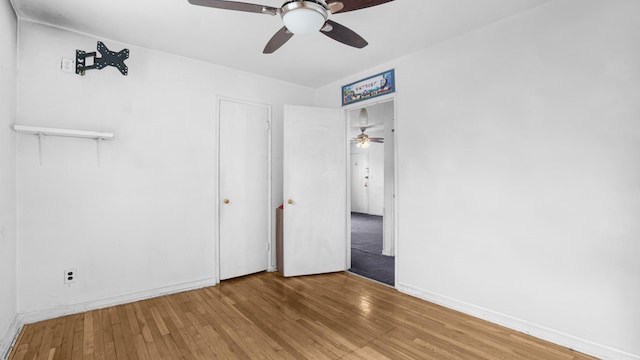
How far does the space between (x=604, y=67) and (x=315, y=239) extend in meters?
3.18

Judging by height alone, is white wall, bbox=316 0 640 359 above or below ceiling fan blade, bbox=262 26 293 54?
below

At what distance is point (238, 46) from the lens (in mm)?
3006

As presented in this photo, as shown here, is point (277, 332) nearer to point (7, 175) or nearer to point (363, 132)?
point (7, 175)

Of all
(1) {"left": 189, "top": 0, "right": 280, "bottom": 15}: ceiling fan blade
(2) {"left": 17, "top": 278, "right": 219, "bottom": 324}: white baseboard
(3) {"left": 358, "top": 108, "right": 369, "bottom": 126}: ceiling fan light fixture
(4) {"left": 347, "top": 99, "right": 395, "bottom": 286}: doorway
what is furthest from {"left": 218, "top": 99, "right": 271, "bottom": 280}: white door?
(3) {"left": 358, "top": 108, "right": 369, "bottom": 126}: ceiling fan light fixture

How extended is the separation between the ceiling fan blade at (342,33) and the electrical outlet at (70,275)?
3.03m

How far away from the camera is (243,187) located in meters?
3.76

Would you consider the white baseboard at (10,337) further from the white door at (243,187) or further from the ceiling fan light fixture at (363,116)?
the ceiling fan light fixture at (363,116)

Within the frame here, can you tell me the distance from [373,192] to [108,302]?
7894mm

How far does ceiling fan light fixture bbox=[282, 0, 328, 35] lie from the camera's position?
1.69m

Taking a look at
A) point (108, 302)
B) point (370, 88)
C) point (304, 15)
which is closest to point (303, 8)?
point (304, 15)

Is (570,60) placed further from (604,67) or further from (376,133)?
(376,133)

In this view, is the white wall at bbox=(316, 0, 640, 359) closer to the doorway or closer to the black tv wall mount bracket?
the doorway

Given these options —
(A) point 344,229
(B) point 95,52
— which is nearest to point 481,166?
(A) point 344,229

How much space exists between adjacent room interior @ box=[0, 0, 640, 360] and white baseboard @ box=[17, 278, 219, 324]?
2 cm
